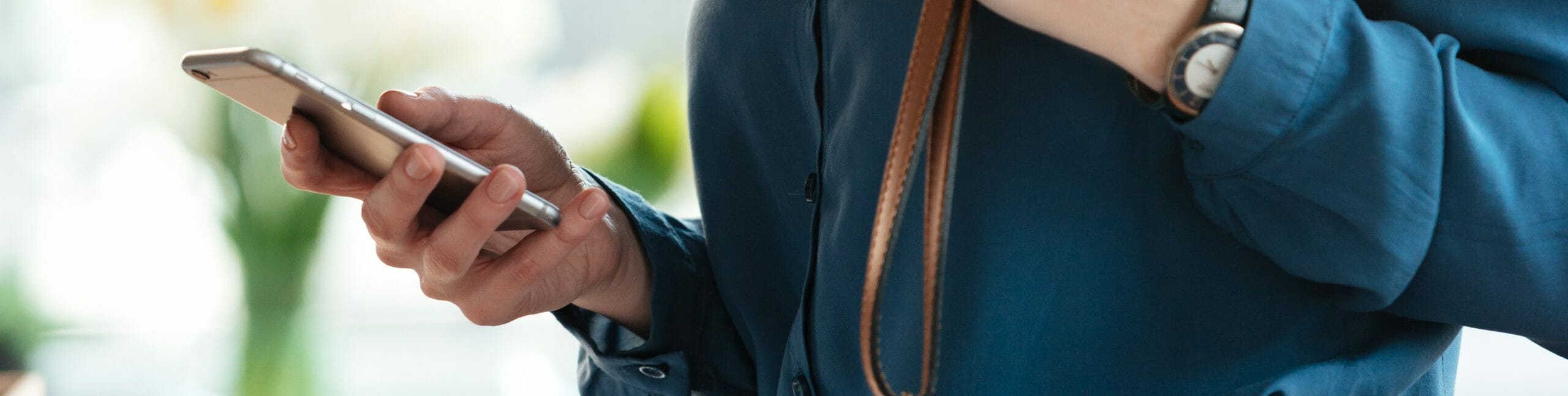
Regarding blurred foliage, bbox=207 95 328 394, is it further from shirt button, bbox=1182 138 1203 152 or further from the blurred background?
shirt button, bbox=1182 138 1203 152

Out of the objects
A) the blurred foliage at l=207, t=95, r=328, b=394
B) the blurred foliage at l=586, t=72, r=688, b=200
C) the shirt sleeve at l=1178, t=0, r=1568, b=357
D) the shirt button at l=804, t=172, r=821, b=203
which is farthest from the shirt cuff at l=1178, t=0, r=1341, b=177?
the blurred foliage at l=207, t=95, r=328, b=394

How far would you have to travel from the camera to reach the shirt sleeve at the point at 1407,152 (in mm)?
315

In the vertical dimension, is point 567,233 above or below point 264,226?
above

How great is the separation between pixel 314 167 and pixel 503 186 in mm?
110

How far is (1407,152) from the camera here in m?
0.32

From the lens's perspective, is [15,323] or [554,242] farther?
[15,323]

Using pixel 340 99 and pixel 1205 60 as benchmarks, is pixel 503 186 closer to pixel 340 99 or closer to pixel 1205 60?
pixel 340 99

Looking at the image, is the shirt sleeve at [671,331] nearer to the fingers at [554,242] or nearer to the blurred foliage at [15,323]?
the fingers at [554,242]

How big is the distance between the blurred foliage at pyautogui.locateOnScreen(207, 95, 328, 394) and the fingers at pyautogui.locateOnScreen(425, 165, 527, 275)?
106 cm

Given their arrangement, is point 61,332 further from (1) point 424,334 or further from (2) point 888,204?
(2) point 888,204

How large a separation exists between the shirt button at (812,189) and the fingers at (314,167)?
0.21m

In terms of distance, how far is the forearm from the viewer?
1.03 ft

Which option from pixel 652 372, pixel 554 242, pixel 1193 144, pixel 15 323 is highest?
pixel 1193 144

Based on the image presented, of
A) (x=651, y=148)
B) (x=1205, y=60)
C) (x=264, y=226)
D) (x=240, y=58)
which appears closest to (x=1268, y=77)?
(x=1205, y=60)
